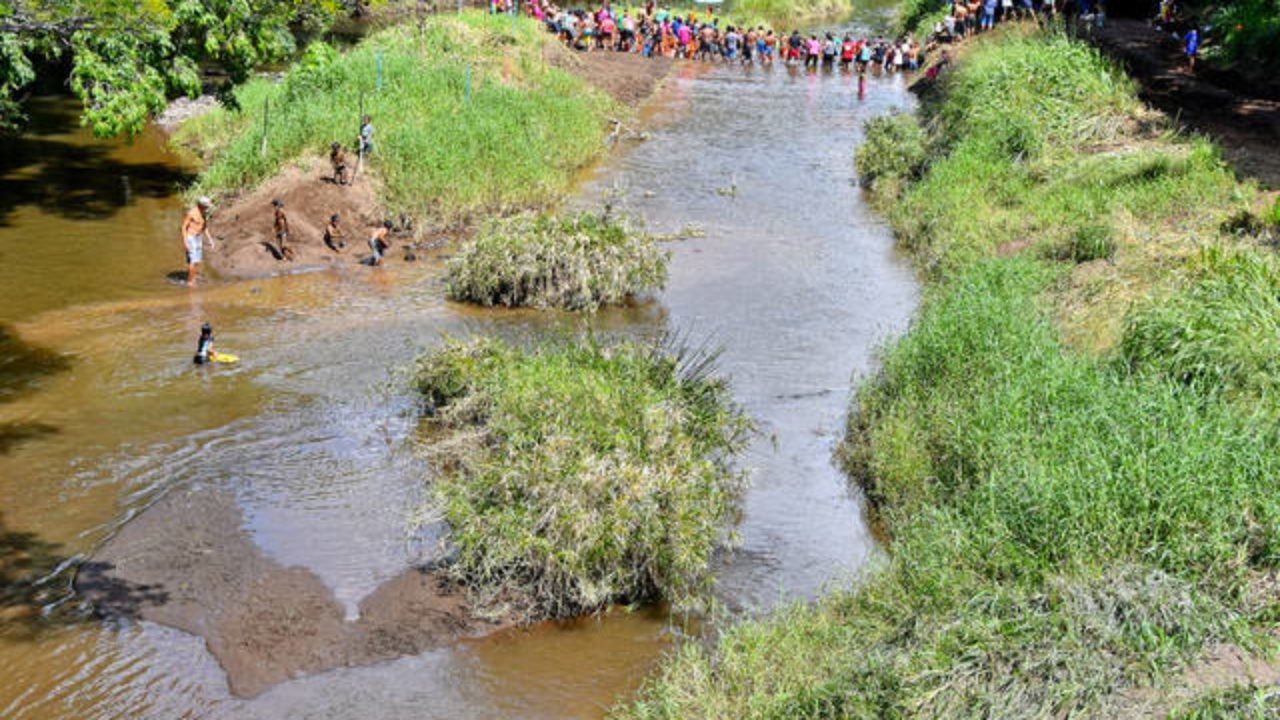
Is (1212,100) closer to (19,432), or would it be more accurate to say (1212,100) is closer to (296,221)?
(296,221)

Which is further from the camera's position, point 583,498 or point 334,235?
point 334,235

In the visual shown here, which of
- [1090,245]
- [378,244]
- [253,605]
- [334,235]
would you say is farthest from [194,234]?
[1090,245]

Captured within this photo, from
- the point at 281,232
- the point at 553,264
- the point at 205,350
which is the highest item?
the point at 281,232

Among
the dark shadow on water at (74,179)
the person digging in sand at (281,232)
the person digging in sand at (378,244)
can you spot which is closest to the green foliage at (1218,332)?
the person digging in sand at (378,244)

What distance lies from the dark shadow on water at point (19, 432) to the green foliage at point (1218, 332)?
498 inches

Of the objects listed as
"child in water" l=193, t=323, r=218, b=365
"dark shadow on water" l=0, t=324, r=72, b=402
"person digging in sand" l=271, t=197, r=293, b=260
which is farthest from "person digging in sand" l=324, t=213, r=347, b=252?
"dark shadow on water" l=0, t=324, r=72, b=402

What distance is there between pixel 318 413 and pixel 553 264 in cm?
540

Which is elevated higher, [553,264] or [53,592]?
[553,264]

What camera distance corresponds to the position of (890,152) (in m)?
28.6

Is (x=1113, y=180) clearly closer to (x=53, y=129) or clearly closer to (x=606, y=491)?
(x=606, y=491)

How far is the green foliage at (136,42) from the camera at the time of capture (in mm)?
17062

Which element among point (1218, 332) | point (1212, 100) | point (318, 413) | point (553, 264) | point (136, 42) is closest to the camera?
point (1218, 332)

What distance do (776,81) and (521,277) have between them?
2827cm

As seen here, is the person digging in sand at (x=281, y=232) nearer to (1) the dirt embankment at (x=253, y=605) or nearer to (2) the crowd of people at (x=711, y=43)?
(1) the dirt embankment at (x=253, y=605)
